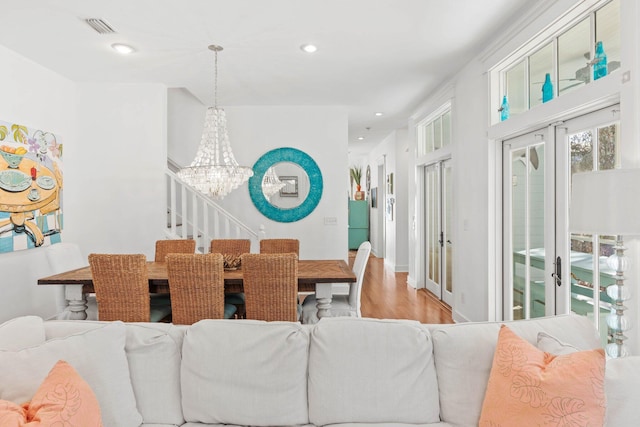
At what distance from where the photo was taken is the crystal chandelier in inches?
221

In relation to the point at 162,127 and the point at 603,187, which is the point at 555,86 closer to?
the point at 603,187

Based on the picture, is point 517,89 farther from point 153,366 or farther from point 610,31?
point 153,366

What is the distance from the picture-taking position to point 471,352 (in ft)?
4.98

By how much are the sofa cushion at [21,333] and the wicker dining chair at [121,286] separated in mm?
1057

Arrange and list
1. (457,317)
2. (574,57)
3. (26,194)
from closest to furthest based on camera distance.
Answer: (574,57) < (26,194) < (457,317)

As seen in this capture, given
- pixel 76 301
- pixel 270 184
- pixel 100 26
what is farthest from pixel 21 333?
pixel 270 184

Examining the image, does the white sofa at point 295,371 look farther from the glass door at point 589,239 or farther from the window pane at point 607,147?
the window pane at point 607,147

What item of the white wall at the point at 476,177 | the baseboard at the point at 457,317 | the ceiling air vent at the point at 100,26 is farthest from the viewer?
the baseboard at the point at 457,317

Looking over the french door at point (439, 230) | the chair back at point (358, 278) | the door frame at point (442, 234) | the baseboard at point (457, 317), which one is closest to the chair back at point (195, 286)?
the chair back at point (358, 278)

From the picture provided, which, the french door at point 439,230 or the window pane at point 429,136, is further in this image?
the window pane at point 429,136

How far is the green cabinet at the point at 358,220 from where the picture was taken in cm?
1107

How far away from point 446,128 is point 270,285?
3.50 meters

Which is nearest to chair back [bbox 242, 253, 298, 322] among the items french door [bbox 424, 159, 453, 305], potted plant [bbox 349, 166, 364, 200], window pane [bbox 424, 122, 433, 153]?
french door [bbox 424, 159, 453, 305]

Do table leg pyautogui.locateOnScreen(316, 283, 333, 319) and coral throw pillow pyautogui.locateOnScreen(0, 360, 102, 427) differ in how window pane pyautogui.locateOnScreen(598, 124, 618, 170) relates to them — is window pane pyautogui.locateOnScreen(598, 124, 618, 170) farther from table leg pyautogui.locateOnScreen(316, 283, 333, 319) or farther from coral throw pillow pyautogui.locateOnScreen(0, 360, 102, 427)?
coral throw pillow pyautogui.locateOnScreen(0, 360, 102, 427)
